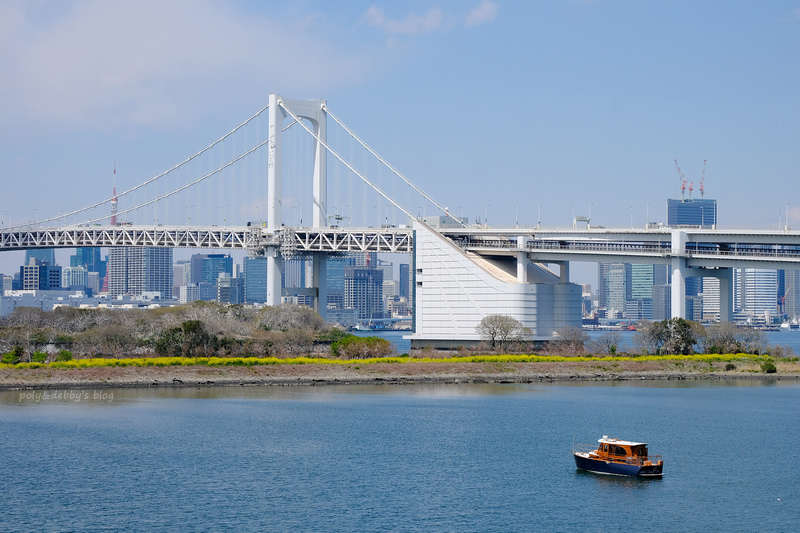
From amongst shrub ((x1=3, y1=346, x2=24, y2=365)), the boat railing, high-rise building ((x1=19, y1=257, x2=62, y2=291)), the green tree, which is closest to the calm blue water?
the boat railing

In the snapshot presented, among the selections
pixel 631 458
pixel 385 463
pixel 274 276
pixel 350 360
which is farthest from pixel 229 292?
pixel 631 458

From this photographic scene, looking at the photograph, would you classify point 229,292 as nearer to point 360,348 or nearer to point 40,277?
point 40,277

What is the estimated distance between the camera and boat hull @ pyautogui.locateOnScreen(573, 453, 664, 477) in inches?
1196

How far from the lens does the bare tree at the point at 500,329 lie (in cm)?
6347

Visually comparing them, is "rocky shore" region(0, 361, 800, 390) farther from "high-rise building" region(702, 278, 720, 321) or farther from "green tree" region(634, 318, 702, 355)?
A: "high-rise building" region(702, 278, 720, 321)

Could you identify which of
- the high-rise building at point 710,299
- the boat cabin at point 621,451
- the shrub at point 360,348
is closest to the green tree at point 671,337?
the shrub at point 360,348

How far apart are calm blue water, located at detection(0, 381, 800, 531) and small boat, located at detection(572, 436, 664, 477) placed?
440 millimetres

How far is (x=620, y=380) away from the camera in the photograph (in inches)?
2222

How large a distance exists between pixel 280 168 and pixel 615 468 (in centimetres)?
5149

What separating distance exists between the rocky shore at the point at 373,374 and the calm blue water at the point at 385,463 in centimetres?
319

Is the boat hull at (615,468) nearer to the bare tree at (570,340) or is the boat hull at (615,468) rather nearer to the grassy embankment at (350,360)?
the grassy embankment at (350,360)

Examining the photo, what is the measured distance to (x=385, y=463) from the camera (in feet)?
105

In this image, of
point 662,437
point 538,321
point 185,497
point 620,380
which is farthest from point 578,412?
point 538,321

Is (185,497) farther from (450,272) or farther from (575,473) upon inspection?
(450,272)
